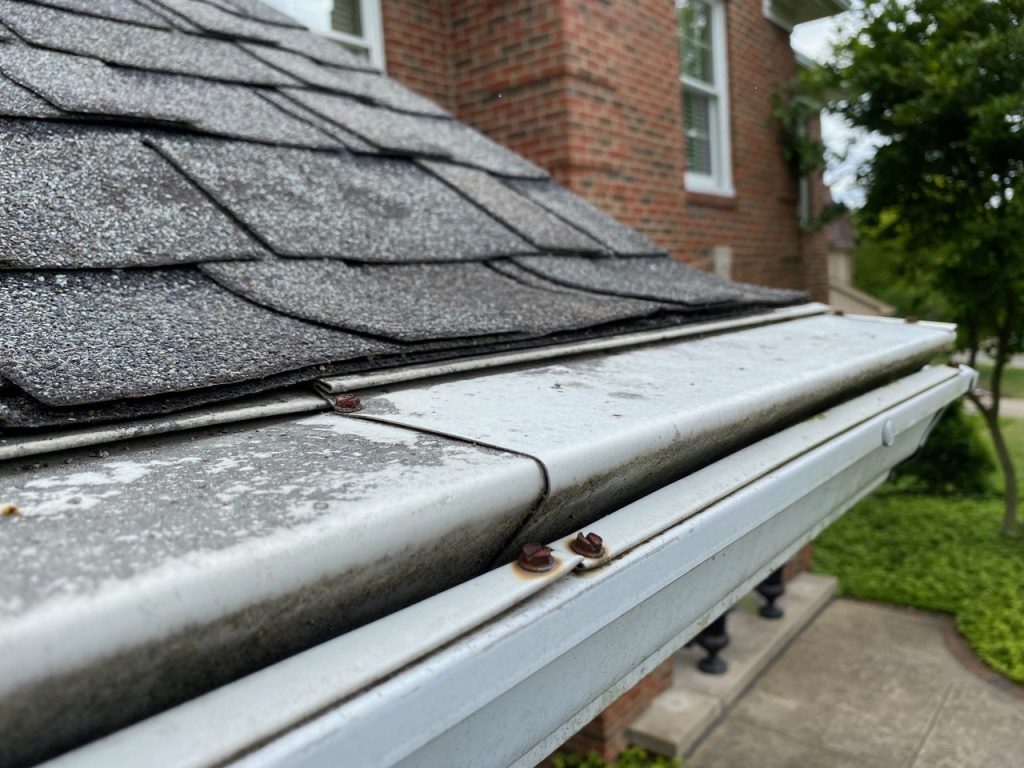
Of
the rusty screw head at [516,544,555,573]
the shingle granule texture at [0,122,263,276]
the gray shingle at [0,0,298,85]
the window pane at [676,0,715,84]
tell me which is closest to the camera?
the rusty screw head at [516,544,555,573]

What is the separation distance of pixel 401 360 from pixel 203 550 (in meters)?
0.68

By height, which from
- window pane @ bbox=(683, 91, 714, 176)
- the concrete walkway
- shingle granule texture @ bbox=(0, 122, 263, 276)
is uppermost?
window pane @ bbox=(683, 91, 714, 176)

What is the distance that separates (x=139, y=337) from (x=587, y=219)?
6.40 ft

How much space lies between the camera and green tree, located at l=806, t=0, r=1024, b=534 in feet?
19.4

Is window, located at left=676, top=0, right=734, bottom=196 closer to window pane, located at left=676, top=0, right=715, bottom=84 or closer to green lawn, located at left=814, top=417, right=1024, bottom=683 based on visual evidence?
window pane, located at left=676, top=0, right=715, bottom=84

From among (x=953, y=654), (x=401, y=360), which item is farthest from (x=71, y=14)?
(x=953, y=654)

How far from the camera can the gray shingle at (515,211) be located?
230 centimetres

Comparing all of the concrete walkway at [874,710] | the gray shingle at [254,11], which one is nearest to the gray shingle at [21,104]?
the gray shingle at [254,11]

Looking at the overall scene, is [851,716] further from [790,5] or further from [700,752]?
[790,5]

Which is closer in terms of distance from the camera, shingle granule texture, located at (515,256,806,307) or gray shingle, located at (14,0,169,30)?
shingle granule texture, located at (515,256,806,307)

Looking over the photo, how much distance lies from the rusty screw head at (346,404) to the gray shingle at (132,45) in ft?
4.62

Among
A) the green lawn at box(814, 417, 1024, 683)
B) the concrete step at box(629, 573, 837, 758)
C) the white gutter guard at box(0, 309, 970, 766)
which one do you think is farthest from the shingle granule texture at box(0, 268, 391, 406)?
the green lawn at box(814, 417, 1024, 683)

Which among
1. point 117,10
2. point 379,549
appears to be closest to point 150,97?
point 117,10

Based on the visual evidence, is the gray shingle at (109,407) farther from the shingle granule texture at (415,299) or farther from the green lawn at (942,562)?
the green lawn at (942,562)
